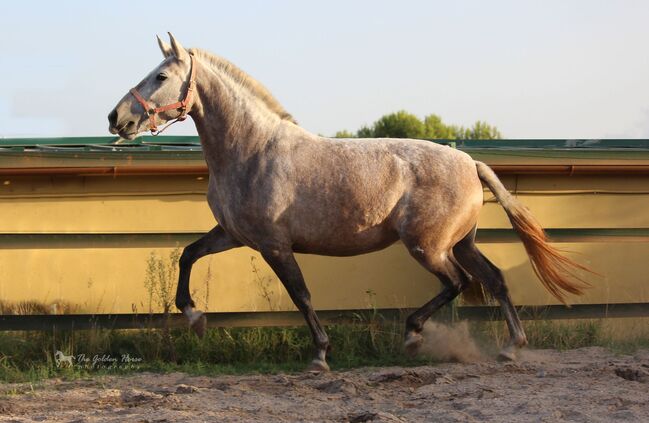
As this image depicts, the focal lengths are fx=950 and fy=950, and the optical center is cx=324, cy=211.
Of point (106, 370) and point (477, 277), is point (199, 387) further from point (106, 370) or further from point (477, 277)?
point (477, 277)

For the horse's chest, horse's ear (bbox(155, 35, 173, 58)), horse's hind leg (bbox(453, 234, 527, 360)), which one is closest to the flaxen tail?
horse's hind leg (bbox(453, 234, 527, 360))

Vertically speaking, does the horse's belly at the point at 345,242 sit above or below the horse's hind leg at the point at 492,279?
above

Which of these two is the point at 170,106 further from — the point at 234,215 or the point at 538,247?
the point at 538,247

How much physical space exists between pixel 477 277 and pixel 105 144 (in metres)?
3.57

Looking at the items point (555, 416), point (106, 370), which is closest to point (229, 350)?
point (106, 370)

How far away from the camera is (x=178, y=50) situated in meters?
6.87

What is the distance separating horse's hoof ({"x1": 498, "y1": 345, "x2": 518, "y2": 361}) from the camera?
712cm

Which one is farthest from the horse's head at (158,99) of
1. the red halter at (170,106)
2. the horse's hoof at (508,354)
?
the horse's hoof at (508,354)

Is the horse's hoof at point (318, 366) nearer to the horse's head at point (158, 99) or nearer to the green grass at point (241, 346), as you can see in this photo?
the green grass at point (241, 346)

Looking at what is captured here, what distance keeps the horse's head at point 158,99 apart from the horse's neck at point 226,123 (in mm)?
172

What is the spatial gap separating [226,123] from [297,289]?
1333 mm

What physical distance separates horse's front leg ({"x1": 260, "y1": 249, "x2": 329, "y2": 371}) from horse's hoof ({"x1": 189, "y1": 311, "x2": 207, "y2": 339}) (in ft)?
2.27

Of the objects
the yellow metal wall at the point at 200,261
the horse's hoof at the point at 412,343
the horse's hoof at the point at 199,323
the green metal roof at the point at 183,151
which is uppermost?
the green metal roof at the point at 183,151

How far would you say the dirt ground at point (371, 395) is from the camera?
511cm
